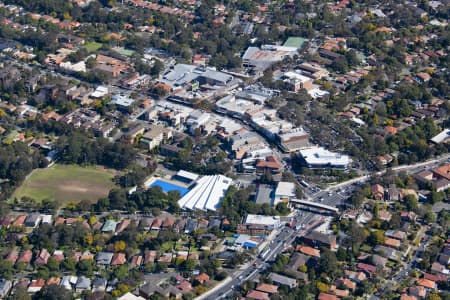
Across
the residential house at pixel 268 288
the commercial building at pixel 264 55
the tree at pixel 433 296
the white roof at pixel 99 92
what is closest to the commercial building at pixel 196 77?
the commercial building at pixel 264 55

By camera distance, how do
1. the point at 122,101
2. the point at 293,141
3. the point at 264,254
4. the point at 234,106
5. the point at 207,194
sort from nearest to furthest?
the point at 264,254
the point at 207,194
the point at 293,141
the point at 234,106
the point at 122,101

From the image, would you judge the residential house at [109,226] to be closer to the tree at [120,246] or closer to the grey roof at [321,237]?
the tree at [120,246]

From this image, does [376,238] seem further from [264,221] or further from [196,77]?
[196,77]

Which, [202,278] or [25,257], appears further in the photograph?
[25,257]

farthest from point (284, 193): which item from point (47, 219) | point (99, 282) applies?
point (47, 219)

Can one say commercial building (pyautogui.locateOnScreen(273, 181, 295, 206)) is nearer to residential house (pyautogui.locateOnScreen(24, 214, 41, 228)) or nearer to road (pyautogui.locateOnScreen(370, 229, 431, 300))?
road (pyautogui.locateOnScreen(370, 229, 431, 300))

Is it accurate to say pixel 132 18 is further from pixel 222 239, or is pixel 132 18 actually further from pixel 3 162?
pixel 222 239

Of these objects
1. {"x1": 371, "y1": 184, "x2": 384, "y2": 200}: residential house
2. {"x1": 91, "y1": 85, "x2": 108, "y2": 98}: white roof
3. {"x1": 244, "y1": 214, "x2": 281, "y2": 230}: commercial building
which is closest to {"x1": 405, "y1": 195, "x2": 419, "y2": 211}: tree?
{"x1": 371, "y1": 184, "x2": 384, "y2": 200}: residential house
